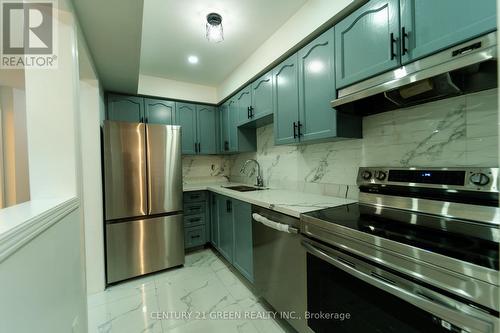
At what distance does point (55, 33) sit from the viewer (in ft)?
3.56

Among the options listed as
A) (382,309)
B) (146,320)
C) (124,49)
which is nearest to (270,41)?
(124,49)

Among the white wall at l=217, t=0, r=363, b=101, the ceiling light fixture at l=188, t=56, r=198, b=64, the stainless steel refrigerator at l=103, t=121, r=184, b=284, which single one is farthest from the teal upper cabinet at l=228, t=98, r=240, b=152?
the stainless steel refrigerator at l=103, t=121, r=184, b=284

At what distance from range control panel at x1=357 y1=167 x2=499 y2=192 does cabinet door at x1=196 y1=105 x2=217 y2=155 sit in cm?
231

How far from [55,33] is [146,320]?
195 cm

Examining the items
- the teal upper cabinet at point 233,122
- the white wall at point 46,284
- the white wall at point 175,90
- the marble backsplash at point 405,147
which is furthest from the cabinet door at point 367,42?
the white wall at point 175,90

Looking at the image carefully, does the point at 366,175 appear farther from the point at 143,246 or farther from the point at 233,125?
the point at 143,246

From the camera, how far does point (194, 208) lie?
2.85m

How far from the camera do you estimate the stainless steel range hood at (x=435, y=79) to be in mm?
817

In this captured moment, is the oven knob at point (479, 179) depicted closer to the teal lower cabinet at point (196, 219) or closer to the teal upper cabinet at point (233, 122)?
the teal upper cabinet at point (233, 122)

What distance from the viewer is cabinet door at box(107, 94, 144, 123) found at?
2.66 metres

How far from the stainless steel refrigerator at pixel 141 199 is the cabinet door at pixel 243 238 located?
0.72 m

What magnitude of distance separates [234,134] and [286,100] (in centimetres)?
113

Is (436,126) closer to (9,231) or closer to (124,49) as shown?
(9,231)

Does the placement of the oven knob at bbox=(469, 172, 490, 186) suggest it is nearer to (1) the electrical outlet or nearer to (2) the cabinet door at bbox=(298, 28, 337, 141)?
(2) the cabinet door at bbox=(298, 28, 337, 141)
